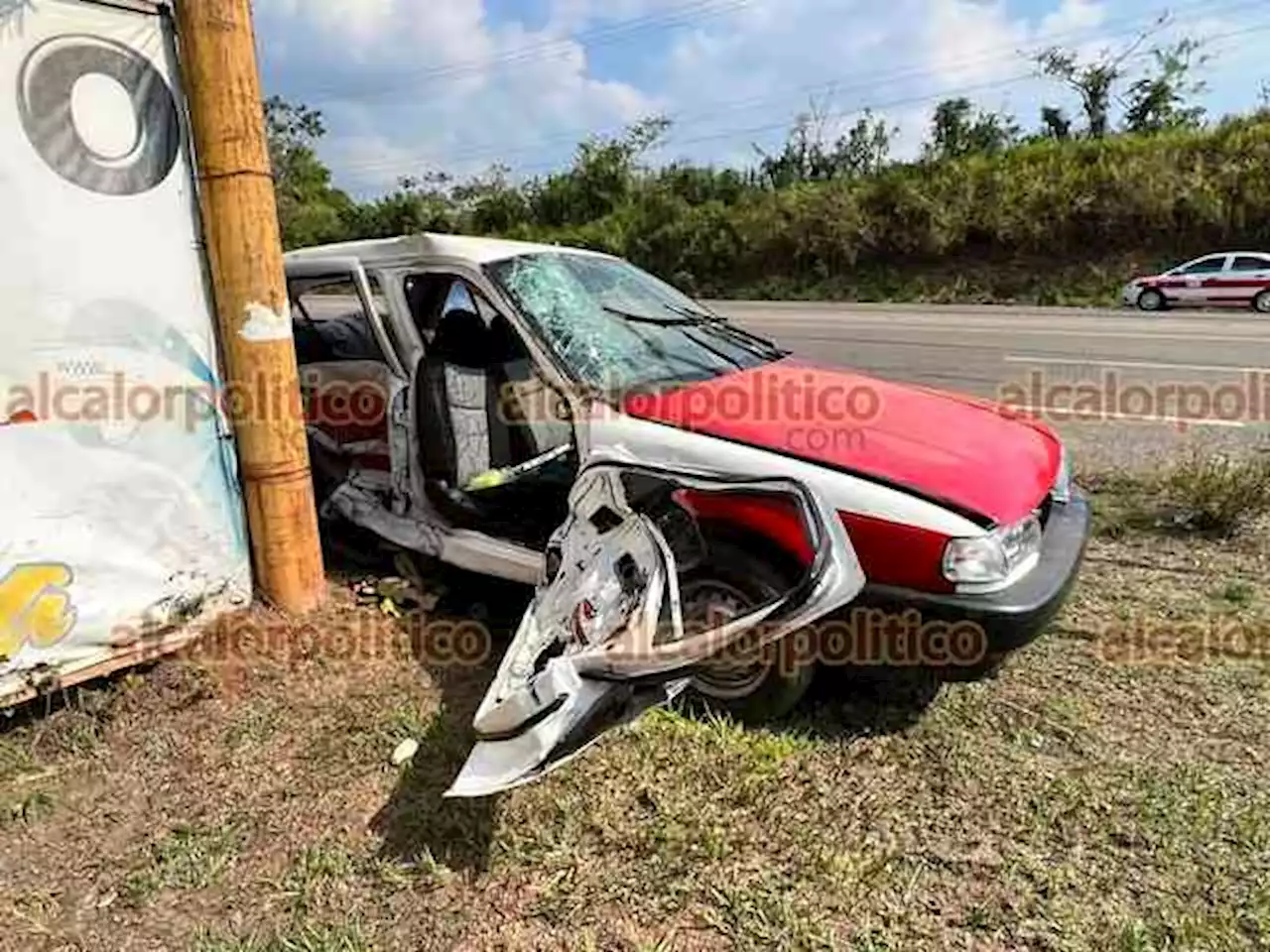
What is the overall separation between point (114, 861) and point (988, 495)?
2.99 meters

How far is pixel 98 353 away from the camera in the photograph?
3424 mm

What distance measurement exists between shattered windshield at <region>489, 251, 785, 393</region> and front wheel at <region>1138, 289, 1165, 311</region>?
2136 centimetres

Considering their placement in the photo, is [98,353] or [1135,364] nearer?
[98,353]

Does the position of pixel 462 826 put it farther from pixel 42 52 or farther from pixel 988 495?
pixel 42 52

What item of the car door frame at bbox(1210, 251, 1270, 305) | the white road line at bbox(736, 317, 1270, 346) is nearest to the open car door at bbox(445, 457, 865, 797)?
the white road line at bbox(736, 317, 1270, 346)

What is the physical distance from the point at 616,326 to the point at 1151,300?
22.5 metres

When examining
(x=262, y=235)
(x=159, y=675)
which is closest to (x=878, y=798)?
(x=159, y=675)

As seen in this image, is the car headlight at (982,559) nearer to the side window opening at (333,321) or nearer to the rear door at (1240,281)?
the side window opening at (333,321)

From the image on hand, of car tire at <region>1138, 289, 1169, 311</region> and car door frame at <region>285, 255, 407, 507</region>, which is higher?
car door frame at <region>285, 255, 407, 507</region>

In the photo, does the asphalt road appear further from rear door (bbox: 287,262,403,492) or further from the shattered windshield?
rear door (bbox: 287,262,403,492)

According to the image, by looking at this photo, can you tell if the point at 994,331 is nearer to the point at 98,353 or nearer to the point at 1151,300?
the point at 1151,300

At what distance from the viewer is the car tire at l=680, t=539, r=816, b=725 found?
3.32 metres

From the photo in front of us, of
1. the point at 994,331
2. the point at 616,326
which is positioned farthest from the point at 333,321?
the point at 994,331

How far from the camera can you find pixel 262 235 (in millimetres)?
3812
